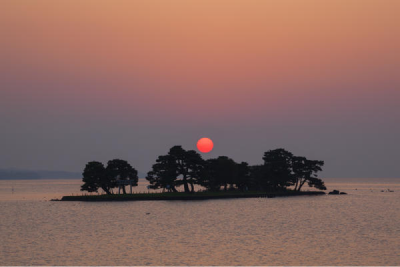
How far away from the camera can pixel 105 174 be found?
134m

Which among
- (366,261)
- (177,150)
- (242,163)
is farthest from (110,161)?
(366,261)

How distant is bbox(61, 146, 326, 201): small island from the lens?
445 ft

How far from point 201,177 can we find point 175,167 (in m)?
8.17

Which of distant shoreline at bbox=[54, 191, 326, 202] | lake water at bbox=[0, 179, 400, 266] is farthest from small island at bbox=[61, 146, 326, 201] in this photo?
lake water at bbox=[0, 179, 400, 266]

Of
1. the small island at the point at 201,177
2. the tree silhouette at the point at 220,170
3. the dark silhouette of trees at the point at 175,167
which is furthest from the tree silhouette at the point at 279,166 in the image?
the dark silhouette of trees at the point at 175,167

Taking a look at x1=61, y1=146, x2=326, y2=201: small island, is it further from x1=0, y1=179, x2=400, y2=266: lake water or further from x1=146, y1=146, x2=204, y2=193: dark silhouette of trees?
x1=0, y1=179, x2=400, y2=266: lake water

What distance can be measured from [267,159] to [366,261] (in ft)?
375

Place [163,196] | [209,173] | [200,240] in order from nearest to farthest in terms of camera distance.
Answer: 1. [200,240]
2. [163,196]
3. [209,173]

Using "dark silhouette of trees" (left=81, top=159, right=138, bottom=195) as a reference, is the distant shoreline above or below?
below

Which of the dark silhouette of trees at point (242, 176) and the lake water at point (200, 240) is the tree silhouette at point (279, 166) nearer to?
the dark silhouette of trees at point (242, 176)

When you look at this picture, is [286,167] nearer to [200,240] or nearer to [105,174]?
[105,174]

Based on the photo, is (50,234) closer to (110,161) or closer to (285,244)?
(285,244)

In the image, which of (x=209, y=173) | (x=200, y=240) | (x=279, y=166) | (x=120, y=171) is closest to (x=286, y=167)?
(x=279, y=166)

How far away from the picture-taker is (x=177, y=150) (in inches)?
5423
